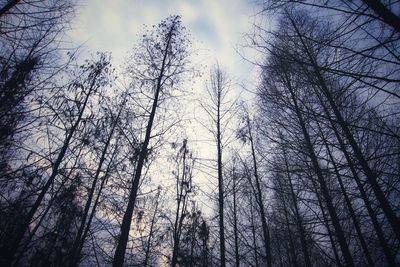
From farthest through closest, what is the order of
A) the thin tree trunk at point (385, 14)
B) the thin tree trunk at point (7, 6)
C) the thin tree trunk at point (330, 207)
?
1. the thin tree trunk at point (330, 207)
2. the thin tree trunk at point (7, 6)
3. the thin tree trunk at point (385, 14)

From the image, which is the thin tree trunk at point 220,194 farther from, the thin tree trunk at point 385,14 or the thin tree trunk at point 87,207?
the thin tree trunk at point 385,14

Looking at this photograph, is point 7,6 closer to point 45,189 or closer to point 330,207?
point 45,189

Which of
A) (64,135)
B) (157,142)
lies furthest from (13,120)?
(64,135)

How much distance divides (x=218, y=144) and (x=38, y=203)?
711 centimetres

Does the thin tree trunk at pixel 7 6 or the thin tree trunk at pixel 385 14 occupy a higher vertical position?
the thin tree trunk at pixel 7 6

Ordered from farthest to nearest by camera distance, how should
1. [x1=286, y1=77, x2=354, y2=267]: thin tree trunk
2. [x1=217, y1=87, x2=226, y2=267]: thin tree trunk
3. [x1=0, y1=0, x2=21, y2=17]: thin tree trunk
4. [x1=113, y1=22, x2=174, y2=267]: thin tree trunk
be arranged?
[x1=217, y1=87, x2=226, y2=267]: thin tree trunk
[x1=113, y1=22, x2=174, y2=267]: thin tree trunk
[x1=286, y1=77, x2=354, y2=267]: thin tree trunk
[x1=0, y1=0, x2=21, y2=17]: thin tree trunk

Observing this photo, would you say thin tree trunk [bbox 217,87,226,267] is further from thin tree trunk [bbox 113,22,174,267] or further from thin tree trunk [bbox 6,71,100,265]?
thin tree trunk [bbox 6,71,100,265]

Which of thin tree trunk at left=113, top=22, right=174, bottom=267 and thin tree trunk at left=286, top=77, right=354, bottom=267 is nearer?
thin tree trunk at left=286, top=77, right=354, bottom=267

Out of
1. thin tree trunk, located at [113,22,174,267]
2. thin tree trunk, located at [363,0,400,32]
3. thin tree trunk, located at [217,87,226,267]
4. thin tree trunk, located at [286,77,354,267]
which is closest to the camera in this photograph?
thin tree trunk, located at [363,0,400,32]

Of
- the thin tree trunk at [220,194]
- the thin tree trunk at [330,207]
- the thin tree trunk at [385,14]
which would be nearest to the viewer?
the thin tree trunk at [385,14]

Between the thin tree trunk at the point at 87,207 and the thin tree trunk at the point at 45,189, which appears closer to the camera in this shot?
the thin tree trunk at the point at 45,189

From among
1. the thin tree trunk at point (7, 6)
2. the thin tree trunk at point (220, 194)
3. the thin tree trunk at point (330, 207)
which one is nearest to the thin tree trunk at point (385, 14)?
the thin tree trunk at point (330, 207)

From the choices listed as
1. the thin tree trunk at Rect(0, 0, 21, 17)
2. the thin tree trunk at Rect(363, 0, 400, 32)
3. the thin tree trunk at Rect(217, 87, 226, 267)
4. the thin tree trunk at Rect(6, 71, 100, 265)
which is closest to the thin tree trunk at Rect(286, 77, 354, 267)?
the thin tree trunk at Rect(363, 0, 400, 32)

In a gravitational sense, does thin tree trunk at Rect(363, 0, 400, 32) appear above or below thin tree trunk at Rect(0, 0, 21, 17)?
below
